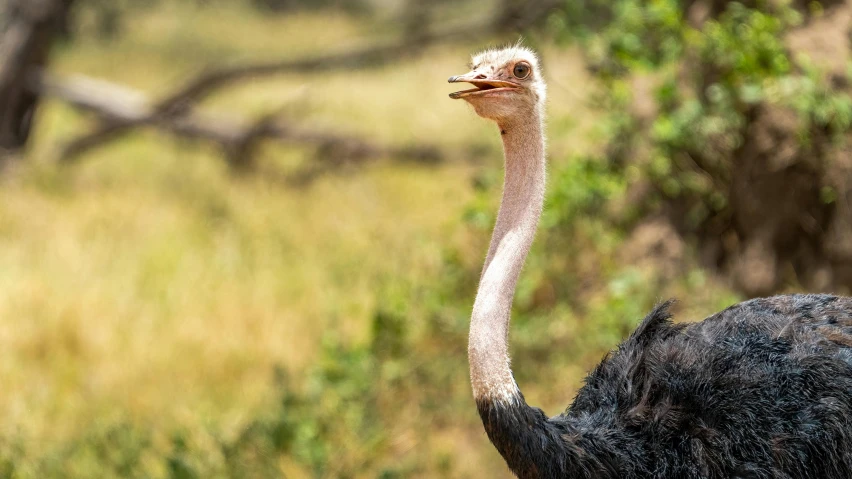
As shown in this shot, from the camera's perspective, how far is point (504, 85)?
2.91m

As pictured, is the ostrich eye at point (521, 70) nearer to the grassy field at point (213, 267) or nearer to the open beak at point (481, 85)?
the open beak at point (481, 85)

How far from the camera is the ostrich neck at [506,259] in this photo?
2684 mm

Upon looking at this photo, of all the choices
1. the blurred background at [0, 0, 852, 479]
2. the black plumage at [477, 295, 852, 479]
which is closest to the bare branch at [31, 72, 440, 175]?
the blurred background at [0, 0, 852, 479]

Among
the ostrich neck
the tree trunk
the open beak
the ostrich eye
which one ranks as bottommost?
the ostrich neck

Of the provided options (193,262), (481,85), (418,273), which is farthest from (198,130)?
(481,85)

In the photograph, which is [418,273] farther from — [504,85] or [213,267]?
[504,85]

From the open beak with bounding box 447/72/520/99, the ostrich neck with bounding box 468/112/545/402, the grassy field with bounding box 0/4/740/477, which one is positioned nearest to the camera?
the ostrich neck with bounding box 468/112/545/402

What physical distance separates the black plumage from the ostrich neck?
7 centimetres

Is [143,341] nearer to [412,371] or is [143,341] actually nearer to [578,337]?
[412,371]

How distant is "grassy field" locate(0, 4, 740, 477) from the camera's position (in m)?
5.16

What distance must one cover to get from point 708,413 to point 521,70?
1042 mm

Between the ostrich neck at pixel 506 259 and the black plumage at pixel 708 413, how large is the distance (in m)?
0.07

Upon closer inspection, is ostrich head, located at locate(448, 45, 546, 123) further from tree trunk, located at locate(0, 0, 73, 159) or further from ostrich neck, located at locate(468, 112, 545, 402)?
tree trunk, located at locate(0, 0, 73, 159)

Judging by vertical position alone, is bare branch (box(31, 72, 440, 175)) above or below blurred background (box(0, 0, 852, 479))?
above
